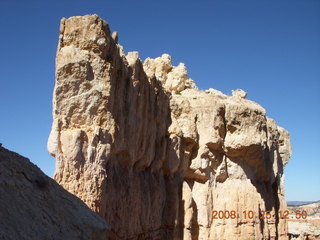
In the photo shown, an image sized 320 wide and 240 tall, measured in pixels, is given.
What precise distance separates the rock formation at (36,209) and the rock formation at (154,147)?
4804 millimetres

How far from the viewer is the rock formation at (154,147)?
429 inches

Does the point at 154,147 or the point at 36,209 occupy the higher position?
the point at 154,147

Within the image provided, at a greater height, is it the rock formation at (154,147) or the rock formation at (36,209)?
the rock formation at (154,147)

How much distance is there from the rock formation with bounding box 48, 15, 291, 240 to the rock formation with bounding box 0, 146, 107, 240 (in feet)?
15.8

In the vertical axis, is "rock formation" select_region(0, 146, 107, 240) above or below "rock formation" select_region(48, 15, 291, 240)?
below

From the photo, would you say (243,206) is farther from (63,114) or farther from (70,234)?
(70,234)

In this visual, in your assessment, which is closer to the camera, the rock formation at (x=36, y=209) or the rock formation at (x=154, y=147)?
the rock formation at (x=36, y=209)

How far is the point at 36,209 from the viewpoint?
16.5 ft

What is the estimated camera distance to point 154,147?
15.9m

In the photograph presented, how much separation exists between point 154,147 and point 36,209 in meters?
11.0

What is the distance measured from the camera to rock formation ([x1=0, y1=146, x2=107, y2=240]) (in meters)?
4.62

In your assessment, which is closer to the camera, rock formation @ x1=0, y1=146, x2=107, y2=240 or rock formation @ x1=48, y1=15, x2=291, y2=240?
rock formation @ x1=0, y1=146, x2=107, y2=240

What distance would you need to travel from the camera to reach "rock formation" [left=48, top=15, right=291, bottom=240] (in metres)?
10.9

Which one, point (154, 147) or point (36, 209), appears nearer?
point (36, 209)
